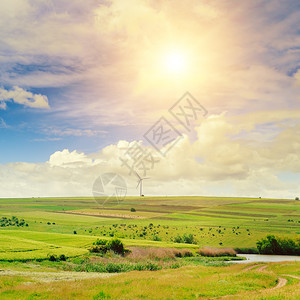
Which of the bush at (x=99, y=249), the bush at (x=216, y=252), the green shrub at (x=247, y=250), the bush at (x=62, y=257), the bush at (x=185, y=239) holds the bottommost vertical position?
the green shrub at (x=247, y=250)

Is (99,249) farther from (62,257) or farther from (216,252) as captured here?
(216,252)

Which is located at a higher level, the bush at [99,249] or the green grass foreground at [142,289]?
the green grass foreground at [142,289]

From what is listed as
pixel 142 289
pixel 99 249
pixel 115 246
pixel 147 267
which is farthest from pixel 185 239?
pixel 142 289

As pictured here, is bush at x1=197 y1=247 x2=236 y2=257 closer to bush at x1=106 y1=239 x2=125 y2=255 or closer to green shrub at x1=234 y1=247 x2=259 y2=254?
green shrub at x1=234 y1=247 x2=259 y2=254

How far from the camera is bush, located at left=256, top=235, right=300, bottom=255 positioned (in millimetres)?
101312

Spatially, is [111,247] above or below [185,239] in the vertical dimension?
above

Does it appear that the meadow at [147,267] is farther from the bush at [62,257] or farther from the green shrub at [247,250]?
the green shrub at [247,250]

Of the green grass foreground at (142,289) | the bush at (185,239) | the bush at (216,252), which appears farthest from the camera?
the bush at (185,239)

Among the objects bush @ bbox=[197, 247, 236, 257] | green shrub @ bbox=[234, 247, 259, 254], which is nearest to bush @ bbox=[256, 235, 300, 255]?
green shrub @ bbox=[234, 247, 259, 254]

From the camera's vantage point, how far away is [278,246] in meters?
102

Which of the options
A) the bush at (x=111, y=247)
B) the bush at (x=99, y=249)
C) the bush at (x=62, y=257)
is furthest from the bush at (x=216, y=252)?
the bush at (x=62, y=257)

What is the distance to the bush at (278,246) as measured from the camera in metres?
101

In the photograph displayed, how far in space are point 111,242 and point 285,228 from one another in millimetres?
84231

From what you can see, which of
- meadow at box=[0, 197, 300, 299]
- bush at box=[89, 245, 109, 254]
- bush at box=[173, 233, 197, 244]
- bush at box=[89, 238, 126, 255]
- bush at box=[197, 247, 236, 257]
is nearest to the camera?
meadow at box=[0, 197, 300, 299]
